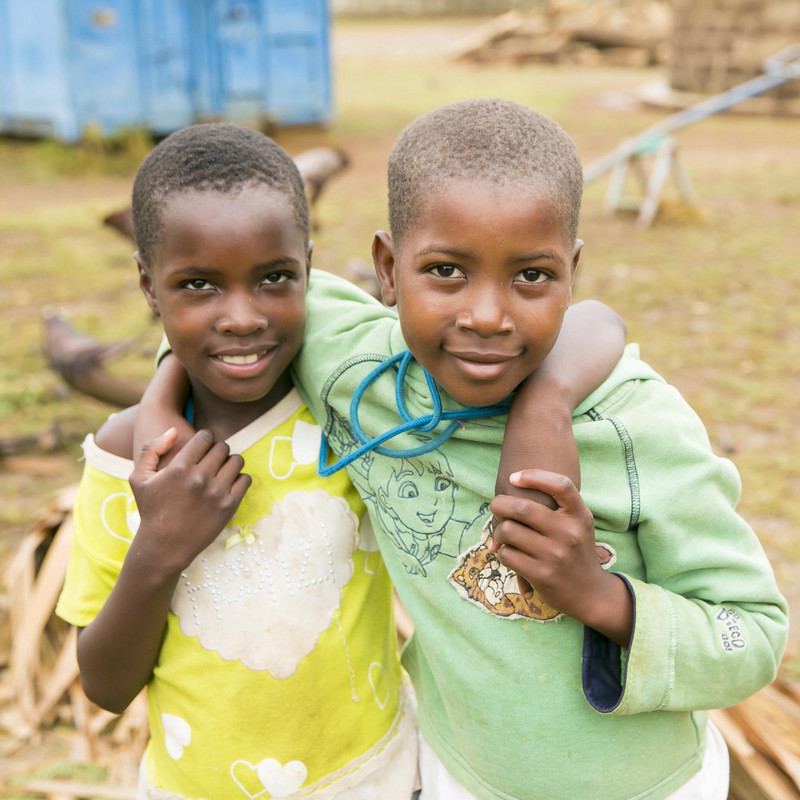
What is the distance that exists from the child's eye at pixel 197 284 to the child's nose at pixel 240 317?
45 mm

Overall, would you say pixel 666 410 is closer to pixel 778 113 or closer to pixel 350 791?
pixel 350 791

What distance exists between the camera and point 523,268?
46.9 inches

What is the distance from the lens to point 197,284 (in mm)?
1417

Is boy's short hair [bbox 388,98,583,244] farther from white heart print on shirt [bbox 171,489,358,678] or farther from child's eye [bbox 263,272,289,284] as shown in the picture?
white heart print on shirt [bbox 171,489,358,678]

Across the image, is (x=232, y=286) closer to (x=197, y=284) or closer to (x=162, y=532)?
(x=197, y=284)

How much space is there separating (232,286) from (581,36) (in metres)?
19.4

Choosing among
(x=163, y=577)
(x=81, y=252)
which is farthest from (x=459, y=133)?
(x=81, y=252)

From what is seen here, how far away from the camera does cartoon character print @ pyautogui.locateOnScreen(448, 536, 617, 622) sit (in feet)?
4.41

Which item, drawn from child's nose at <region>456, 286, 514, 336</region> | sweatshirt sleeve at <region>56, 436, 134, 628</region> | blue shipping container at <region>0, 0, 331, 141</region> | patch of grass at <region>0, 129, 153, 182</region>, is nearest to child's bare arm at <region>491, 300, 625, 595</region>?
child's nose at <region>456, 286, 514, 336</region>

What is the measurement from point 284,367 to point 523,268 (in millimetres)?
475

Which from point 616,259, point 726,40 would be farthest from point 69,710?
point 726,40

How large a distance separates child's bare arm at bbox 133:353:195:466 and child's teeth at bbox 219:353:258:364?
5.1 inches

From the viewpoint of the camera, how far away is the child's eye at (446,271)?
1211 mm

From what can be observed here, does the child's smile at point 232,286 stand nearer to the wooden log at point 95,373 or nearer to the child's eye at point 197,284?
the child's eye at point 197,284
